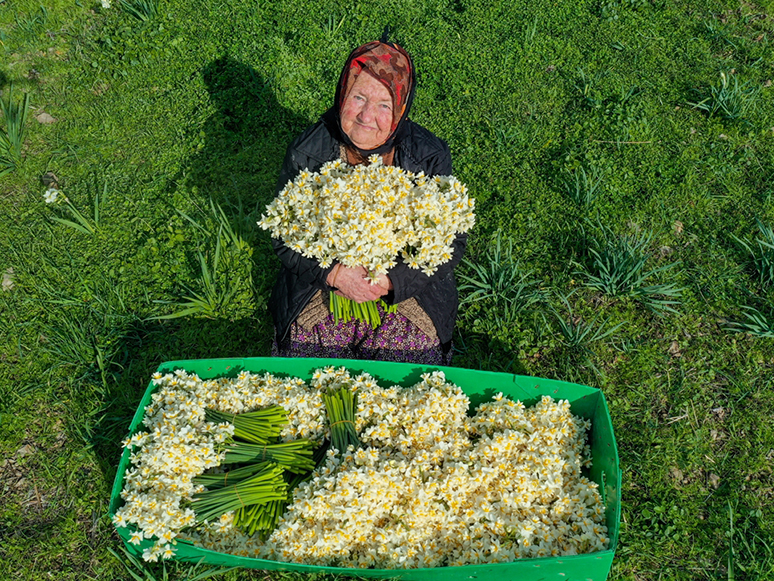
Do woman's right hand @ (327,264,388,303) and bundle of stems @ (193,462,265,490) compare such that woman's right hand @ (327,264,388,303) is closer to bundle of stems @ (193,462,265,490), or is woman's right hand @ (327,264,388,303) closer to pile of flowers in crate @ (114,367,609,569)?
pile of flowers in crate @ (114,367,609,569)

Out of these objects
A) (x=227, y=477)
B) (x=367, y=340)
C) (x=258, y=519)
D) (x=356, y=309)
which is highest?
(x=356, y=309)

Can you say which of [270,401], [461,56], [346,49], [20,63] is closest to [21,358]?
[270,401]

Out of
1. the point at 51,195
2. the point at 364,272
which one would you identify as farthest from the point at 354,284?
the point at 51,195

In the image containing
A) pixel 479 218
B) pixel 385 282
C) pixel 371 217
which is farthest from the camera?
pixel 479 218

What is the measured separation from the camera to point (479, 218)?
203 inches

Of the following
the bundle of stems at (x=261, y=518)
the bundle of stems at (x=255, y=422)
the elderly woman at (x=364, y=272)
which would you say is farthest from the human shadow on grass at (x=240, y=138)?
the bundle of stems at (x=261, y=518)

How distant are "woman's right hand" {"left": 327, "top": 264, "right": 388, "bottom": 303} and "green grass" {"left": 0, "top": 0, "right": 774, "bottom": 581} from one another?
1.19 m

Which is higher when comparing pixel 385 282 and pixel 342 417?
pixel 385 282

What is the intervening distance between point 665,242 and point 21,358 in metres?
5.31

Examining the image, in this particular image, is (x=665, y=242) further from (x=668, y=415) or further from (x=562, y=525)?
(x=562, y=525)

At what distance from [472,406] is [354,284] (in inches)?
42.6

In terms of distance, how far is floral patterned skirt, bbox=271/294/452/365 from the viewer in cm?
380

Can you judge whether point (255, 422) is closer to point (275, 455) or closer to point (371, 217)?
point (275, 455)

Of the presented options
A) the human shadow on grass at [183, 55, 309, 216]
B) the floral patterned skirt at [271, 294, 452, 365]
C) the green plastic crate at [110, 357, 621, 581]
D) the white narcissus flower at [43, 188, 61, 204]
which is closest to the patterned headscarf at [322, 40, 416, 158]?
the floral patterned skirt at [271, 294, 452, 365]
